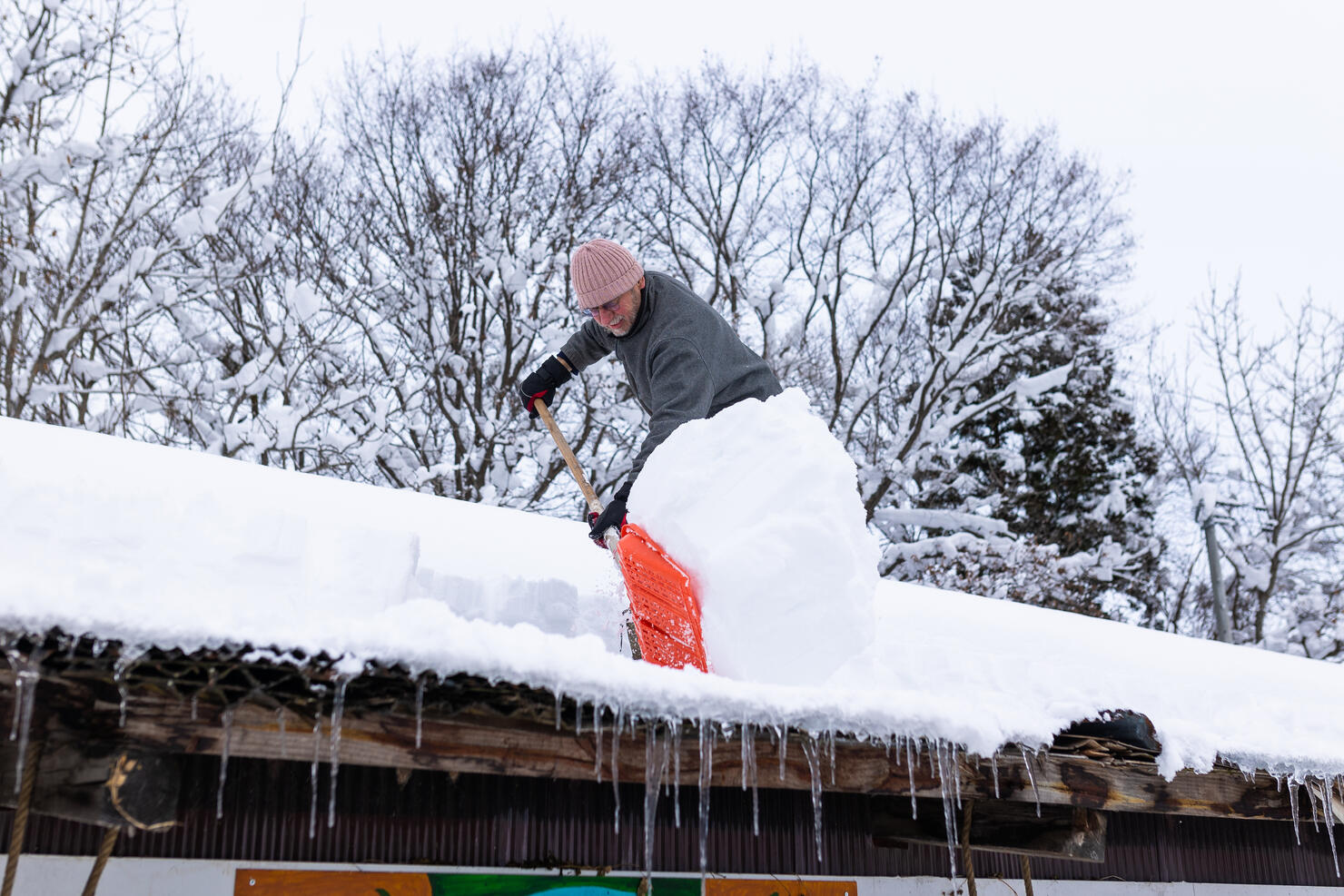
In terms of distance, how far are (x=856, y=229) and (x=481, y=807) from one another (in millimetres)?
12666

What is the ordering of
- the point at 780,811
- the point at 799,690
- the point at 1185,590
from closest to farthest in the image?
the point at 799,690 < the point at 780,811 < the point at 1185,590

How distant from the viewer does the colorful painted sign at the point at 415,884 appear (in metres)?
2.56

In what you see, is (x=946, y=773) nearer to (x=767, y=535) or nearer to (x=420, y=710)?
(x=767, y=535)

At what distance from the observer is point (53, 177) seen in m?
7.64

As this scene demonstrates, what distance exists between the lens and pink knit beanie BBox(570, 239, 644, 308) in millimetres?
→ 3373

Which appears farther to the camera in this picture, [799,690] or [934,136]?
[934,136]

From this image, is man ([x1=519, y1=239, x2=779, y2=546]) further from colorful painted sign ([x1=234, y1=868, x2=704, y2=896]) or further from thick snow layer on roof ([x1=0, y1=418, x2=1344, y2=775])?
colorful painted sign ([x1=234, y1=868, x2=704, y2=896])

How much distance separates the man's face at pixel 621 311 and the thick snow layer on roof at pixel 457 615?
873 millimetres

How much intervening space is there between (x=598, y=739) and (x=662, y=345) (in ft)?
5.15

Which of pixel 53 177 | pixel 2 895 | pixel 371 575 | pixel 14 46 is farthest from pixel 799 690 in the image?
pixel 14 46

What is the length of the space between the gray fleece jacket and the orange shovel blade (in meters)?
0.46

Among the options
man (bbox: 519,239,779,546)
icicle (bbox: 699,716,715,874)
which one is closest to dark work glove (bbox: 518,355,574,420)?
man (bbox: 519,239,779,546)

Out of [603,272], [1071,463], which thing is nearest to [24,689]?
[603,272]

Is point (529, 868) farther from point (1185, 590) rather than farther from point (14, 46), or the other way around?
point (1185, 590)
